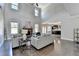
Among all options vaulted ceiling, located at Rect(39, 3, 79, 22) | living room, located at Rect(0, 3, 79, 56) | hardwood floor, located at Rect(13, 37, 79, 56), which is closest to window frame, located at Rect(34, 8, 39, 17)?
living room, located at Rect(0, 3, 79, 56)

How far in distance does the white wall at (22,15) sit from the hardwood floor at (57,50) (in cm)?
61

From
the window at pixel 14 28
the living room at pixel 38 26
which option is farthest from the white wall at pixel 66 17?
the window at pixel 14 28

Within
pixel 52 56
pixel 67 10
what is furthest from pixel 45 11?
pixel 52 56

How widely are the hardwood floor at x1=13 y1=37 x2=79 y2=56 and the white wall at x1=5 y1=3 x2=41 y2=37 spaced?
613mm

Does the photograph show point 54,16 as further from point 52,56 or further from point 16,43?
point 16,43

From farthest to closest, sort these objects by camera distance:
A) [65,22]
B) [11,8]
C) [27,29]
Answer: [65,22] < [27,29] < [11,8]

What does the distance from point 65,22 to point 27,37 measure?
1.10 metres

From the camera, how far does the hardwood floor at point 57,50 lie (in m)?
2.10

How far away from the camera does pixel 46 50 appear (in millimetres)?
2217

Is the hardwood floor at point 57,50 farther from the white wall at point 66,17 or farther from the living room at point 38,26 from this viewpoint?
the white wall at point 66,17

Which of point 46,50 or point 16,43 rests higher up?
point 16,43

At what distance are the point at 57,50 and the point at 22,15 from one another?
1282mm

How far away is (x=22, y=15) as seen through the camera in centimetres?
213

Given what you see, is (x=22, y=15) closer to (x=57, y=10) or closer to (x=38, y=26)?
(x=38, y=26)
